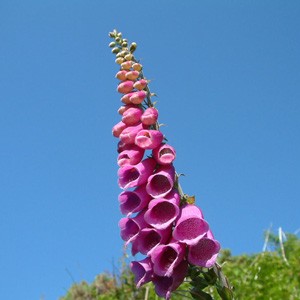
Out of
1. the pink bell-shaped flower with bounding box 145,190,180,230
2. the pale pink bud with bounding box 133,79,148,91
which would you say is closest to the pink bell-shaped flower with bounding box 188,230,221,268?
the pink bell-shaped flower with bounding box 145,190,180,230

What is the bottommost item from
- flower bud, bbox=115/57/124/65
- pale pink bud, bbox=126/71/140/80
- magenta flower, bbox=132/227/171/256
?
magenta flower, bbox=132/227/171/256

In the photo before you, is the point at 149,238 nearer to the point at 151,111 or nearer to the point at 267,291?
the point at 151,111

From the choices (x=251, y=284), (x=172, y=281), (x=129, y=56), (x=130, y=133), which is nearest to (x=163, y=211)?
(x=172, y=281)

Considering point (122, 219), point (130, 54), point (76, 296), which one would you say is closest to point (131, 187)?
point (122, 219)

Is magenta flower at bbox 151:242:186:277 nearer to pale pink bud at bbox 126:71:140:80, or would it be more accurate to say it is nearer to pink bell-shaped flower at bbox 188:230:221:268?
Answer: pink bell-shaped flower at bbox 188:230:221:268

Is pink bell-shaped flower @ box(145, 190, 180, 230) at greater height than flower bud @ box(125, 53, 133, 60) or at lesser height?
lesser

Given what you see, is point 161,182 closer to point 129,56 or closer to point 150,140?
point 150,140

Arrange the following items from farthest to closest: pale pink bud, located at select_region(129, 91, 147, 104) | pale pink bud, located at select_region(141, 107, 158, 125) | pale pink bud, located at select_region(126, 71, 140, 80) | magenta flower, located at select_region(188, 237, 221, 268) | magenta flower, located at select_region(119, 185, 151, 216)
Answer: pale pink bud, located at select_region(126, 71, 140, 80) → pale pink bud, located at select_region(129, 91, 147, 104) → pale pink bud, located at select_region(141, 107, 158, 125) → magenta flower, located at select_region(119, 185, 151, 216) → magenta flower, located at select_region(188, 237, 221, 268)

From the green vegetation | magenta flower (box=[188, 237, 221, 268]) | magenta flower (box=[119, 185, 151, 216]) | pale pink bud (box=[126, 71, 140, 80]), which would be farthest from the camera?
the green vegetation
